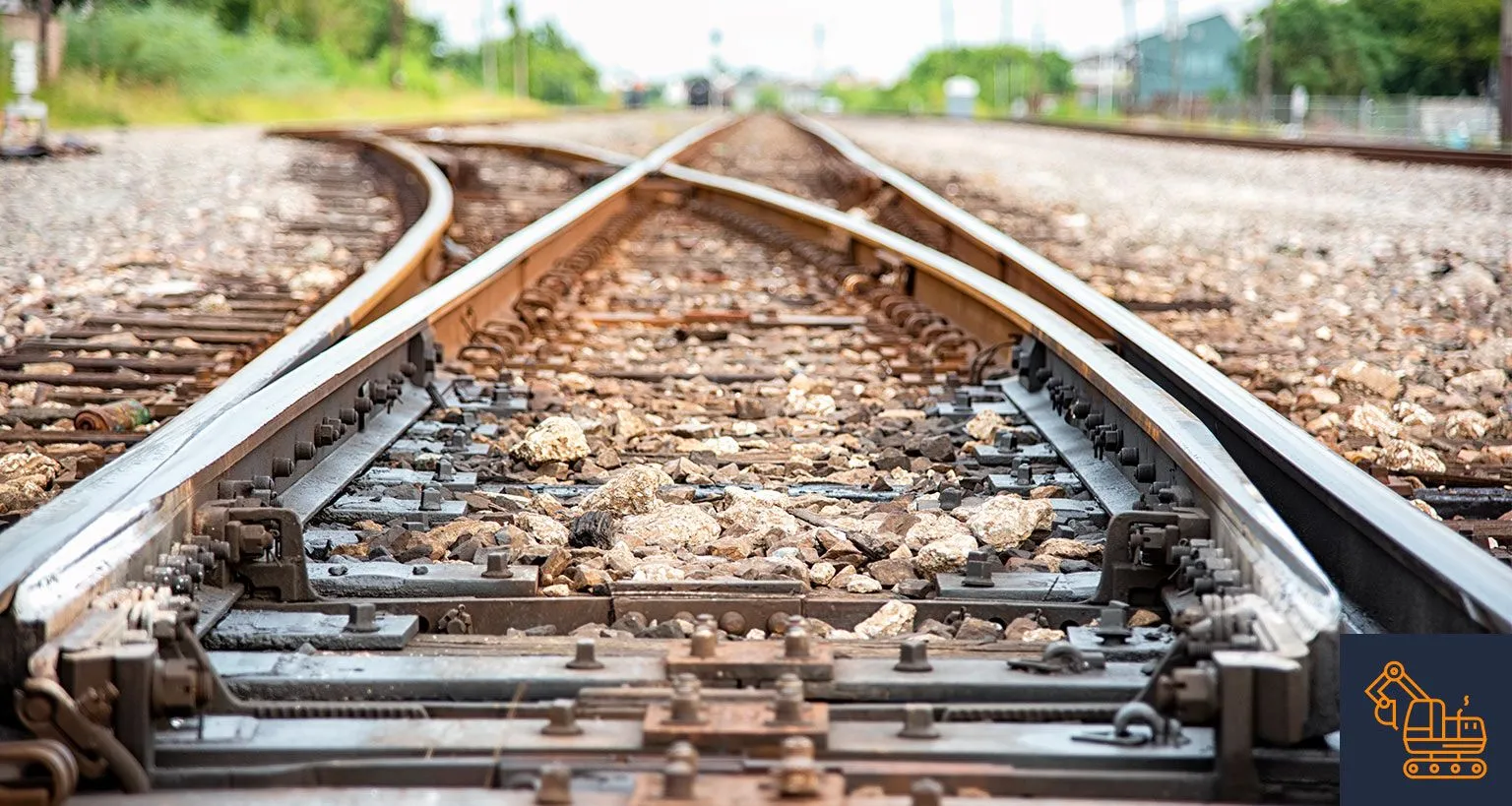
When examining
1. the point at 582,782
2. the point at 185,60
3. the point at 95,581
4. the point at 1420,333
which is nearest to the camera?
the point at 582,782

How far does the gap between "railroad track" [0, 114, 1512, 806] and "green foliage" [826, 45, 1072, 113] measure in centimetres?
7920

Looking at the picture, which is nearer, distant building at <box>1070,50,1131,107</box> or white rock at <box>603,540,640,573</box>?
white rock at <box>603,540,640,573</box>

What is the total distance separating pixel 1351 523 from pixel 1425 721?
0.77m

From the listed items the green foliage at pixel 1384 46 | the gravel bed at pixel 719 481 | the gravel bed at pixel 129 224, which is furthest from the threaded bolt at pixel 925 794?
the green foliage at pixel 1384 46

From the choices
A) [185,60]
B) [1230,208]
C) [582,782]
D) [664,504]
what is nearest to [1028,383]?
[664,504]

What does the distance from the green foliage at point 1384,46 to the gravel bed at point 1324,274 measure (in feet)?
A: 138

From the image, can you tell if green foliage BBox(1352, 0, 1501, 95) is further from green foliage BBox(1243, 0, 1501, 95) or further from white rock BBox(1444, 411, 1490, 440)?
white rock BBox(1444, 411, 1490, 440)

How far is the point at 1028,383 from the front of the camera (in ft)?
16.5

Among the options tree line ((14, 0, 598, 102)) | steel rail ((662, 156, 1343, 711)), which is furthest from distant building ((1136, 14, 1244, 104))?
steel rail ((662, 156, 1343, 711))

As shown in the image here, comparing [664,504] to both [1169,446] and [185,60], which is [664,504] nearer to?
[1169,446]

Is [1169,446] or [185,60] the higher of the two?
[185,60]

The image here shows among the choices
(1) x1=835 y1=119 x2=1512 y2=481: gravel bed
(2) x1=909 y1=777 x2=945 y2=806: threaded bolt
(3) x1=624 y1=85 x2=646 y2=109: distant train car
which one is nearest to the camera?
(2) x1=909 y1=777 x2=945 y2=806: threaded bolt

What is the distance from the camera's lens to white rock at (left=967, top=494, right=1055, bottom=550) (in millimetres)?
3383

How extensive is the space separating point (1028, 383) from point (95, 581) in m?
3.21
